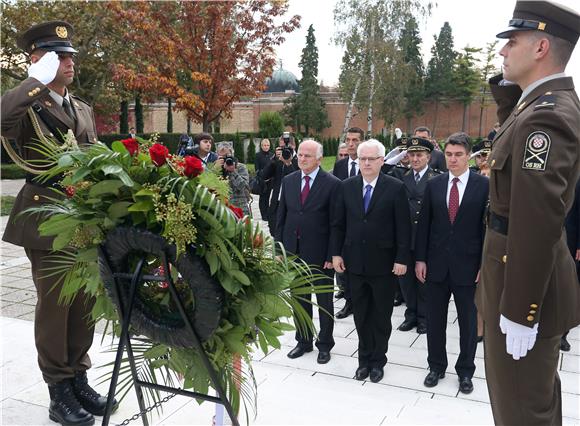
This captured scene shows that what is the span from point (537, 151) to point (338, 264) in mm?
2457

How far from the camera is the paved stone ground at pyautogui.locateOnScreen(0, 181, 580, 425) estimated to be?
3543 mm

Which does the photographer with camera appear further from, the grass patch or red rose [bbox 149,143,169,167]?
the grass patch

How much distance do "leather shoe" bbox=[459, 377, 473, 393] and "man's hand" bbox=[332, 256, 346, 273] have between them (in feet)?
4.05

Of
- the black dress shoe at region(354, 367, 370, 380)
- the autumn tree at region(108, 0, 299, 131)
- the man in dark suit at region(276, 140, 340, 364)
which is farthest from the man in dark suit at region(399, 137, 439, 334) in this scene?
the autumn tree at region(108, 0, 299, 131)

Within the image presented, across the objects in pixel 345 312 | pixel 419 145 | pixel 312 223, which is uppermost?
pixel 419 145

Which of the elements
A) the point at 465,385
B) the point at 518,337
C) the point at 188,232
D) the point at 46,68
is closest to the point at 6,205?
the point at 46,68

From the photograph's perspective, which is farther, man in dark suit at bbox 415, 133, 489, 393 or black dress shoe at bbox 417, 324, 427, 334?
black dress shoe at bbox 417, 324, 427, 334

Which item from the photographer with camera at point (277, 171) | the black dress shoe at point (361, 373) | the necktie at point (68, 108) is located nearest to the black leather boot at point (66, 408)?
the necktie at point (68, 108)

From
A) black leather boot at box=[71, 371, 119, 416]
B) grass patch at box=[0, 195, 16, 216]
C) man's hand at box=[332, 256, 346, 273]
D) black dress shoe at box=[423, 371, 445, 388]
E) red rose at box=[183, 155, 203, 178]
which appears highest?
red rose at box=[183, 155, 203, 178]

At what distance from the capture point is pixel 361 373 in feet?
13.9

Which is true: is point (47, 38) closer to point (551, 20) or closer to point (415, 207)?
point (551, 20)

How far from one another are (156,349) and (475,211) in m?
2.67

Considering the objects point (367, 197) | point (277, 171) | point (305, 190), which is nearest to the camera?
point (367, 197)

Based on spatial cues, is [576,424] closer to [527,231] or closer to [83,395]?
[527,231]
